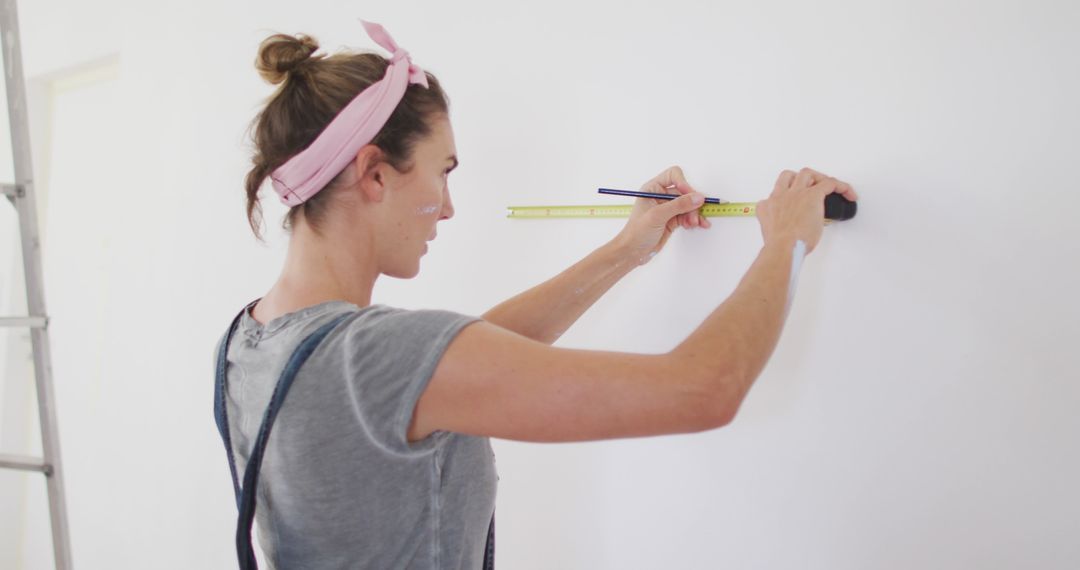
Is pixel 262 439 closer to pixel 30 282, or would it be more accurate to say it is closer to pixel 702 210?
pixel 702 210

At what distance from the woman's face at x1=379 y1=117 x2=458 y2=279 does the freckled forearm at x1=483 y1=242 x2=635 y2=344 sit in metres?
0.21

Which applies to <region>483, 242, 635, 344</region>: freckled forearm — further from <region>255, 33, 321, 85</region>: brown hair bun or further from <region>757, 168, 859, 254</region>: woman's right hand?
<region>255, 33, 321, 85</region>: brown hair bun

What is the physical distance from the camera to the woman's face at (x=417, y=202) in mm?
862

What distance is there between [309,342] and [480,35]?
736 millimetres

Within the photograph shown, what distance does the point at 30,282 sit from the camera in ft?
4.56

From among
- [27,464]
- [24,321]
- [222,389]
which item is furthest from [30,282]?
[222,389]

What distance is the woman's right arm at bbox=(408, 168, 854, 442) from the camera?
634 millimetres

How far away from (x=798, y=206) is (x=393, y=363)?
0.51 m

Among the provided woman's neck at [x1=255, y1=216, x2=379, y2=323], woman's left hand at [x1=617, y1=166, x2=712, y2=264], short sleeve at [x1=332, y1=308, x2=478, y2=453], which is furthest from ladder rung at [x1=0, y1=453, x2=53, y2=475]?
woman's left hand at [x1=617, y1=166, x2=712, y2=264]

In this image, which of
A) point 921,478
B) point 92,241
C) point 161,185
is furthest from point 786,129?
point 92,241

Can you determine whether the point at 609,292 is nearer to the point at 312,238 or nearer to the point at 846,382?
the point at 846,382

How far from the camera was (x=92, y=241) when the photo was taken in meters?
2.25

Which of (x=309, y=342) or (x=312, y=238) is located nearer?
(x=309, y=342)

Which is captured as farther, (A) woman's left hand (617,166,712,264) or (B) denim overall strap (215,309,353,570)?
(A) woman's left hand (617,166,712,264)
